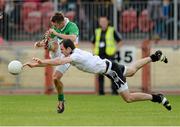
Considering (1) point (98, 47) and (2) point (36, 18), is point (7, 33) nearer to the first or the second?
(2) point (36, 18)

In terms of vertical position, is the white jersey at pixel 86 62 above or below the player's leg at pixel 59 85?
above

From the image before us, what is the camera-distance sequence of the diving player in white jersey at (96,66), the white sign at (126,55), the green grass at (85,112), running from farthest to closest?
1. the white sign at (126,55)
2. the diving player in white jersey at (96,66)
3. the green grass at (85,112)

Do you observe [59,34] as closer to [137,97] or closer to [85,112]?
[85,112]

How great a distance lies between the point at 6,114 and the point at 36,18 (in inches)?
443

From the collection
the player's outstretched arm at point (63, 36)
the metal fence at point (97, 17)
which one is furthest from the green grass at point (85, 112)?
the metal fence at point (97, 17)

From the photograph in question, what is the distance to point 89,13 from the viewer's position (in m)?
29.4

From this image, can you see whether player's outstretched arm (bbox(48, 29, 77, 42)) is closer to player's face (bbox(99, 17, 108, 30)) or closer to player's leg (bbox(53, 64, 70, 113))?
player's leg (bbox(53, 64, 70, 113))

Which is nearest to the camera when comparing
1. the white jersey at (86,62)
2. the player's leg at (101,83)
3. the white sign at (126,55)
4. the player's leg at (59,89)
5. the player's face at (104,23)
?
the white jersey at (86,62)

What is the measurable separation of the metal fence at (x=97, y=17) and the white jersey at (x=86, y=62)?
11321mm

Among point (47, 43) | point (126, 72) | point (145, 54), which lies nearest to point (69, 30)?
point (47, 43)

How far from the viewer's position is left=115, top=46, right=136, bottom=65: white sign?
89.7 ft

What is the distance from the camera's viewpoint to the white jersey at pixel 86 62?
57.0 ft

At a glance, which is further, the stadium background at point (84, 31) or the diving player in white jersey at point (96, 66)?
the stadium background at point (84, 31)

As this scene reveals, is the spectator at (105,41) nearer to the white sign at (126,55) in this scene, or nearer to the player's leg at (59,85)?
the white sign at (126,55)
